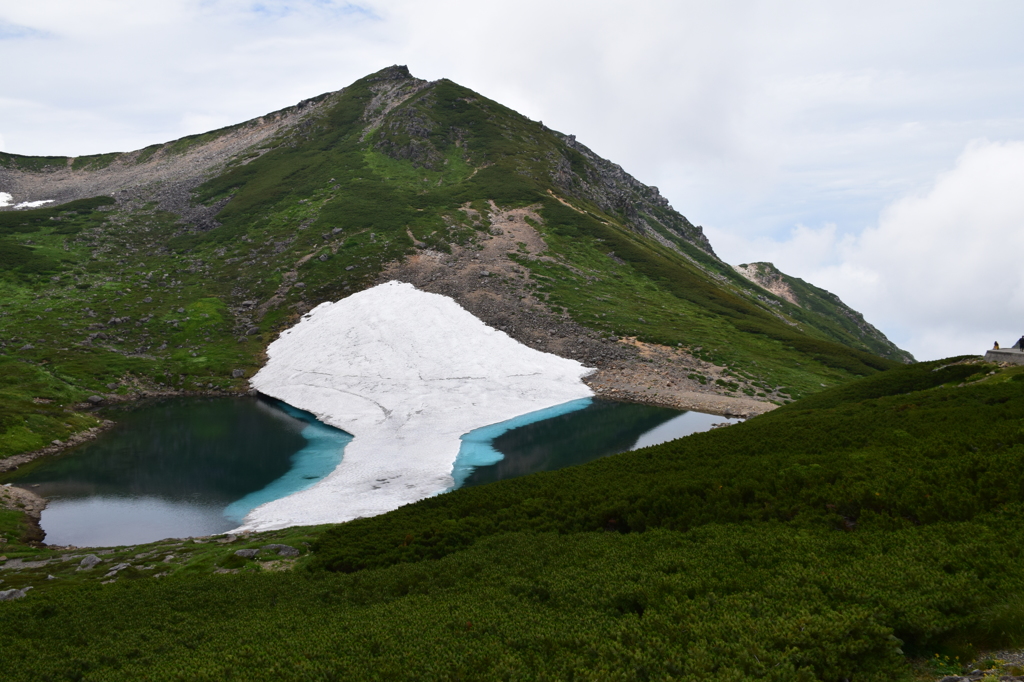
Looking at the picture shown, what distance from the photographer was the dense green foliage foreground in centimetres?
1243

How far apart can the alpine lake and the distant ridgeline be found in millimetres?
5955

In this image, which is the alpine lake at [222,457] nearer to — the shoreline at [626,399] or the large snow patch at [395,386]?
the shoreline at [626,399]

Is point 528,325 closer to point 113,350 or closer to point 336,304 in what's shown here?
point 336,304

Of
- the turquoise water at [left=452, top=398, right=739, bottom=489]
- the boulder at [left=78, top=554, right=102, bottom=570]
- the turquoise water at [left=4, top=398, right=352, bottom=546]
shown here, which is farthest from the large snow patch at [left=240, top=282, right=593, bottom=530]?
the boulder at [left=78, top=554, right=102, bottom=570]

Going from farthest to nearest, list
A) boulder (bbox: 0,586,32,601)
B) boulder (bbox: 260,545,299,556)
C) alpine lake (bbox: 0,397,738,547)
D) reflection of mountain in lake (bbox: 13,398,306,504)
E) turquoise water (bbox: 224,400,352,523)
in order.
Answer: reflection of mountain in lake (bbox: 13,398,306,504), turquoise water (bbox: 224,400,352,523), alpine lake (bbox: 0,397,738,547), boulder (bbox: 260,545,299,556), boulder (bbox: 0,586,32,601)

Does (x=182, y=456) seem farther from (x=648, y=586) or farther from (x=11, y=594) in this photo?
(x=648, y=586)

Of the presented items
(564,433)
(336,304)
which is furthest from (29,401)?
(564,433)

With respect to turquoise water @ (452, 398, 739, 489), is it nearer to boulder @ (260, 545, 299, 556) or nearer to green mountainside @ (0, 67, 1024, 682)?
green mountainside @ (0, 67, 1024, 682)

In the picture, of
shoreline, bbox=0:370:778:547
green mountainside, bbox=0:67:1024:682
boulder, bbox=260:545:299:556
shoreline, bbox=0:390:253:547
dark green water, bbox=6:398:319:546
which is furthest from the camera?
shoreline, bbox=0:370:778:547

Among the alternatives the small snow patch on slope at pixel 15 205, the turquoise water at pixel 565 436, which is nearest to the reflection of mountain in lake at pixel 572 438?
the turquoise water at pixel 565 436

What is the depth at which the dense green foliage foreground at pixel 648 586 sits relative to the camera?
489 inches

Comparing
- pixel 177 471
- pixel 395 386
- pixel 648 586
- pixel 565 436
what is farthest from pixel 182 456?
pixel 648 586

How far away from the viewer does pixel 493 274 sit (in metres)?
87.6

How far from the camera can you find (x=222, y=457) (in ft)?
147
